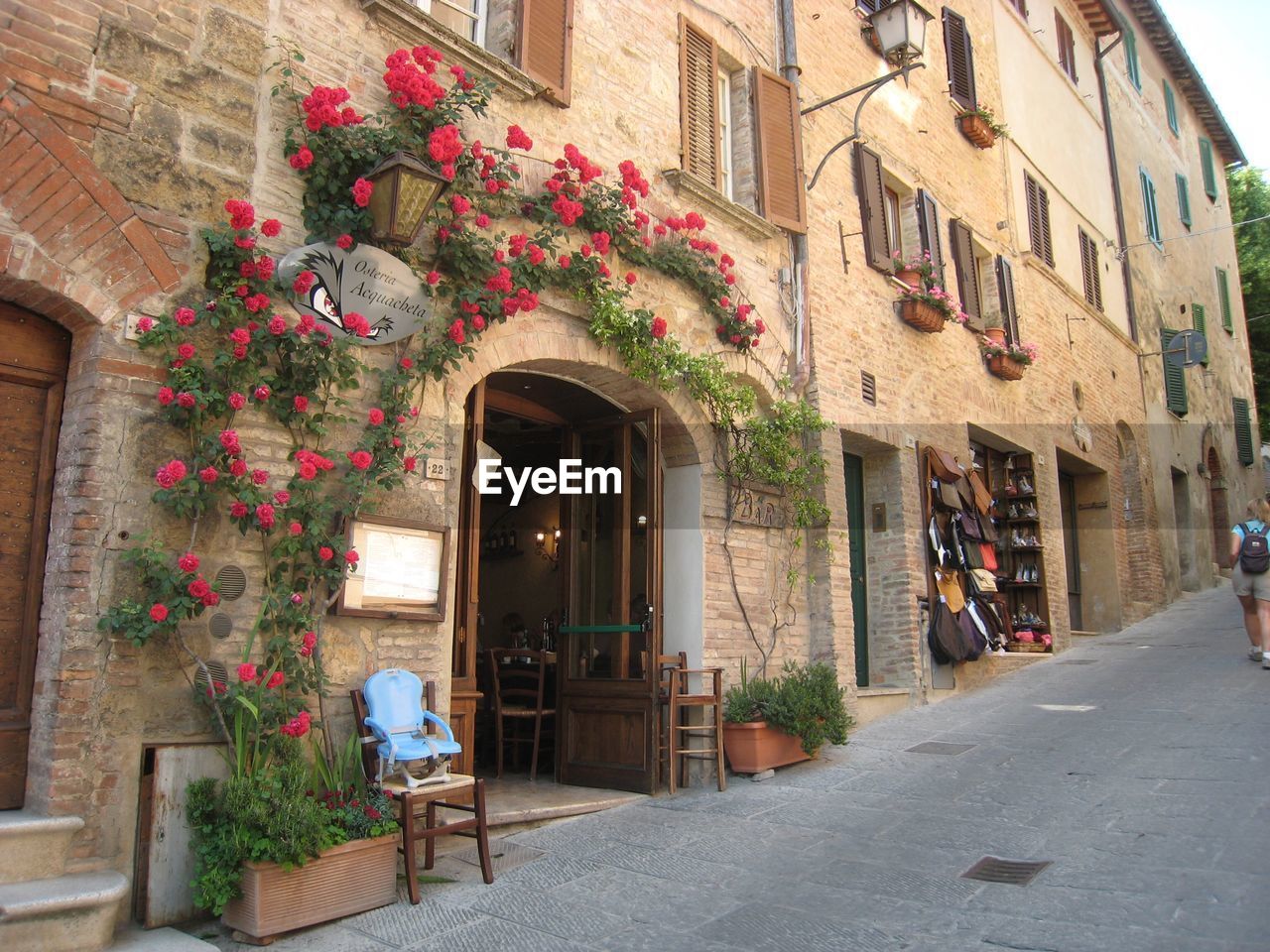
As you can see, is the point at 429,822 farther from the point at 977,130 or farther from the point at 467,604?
the point at 977,130

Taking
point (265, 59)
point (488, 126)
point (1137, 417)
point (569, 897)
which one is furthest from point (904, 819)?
point (1137, 417)

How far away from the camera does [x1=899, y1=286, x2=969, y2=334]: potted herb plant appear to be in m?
9.63

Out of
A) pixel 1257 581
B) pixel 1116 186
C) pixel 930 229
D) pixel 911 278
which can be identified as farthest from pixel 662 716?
pixel 1116 186

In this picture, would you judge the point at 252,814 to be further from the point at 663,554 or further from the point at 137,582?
the point at 663,554

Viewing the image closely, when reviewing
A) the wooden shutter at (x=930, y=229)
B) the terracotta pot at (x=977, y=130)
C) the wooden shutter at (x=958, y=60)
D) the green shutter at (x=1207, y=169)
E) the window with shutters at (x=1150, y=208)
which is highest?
the green shutter at (x=1207, y=169)

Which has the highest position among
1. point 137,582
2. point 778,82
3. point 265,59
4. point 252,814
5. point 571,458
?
point 778,82

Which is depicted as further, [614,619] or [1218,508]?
[1218,508]

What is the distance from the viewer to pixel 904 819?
5.22 m

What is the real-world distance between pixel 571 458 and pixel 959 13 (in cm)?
858

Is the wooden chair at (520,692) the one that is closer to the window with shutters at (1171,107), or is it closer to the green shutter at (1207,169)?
the window with shutters at (1171,107)

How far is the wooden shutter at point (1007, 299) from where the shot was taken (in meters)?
11.8

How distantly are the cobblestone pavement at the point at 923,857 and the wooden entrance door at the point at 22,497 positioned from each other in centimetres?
139

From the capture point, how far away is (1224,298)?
20828mm

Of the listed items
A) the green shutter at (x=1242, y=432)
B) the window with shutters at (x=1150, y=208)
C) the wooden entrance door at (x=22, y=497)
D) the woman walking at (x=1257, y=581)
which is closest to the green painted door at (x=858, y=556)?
the woman walking at (x=1257, y=581)
